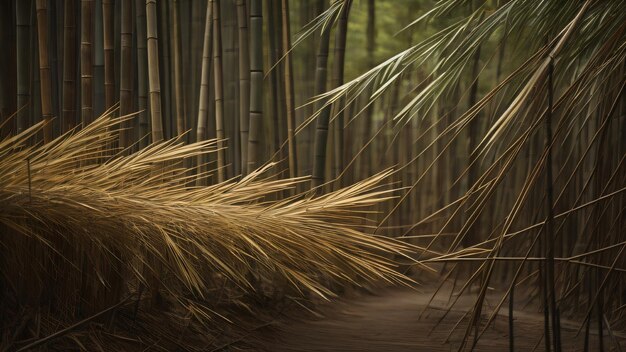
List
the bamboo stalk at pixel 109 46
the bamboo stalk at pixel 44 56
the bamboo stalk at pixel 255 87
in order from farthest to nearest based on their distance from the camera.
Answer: the bamboo stalk at pixel 255 87 < the bamboo stalk at pixel 109 46 < the bamboo stalk at pixel 44 56

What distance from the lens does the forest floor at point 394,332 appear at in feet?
6.10

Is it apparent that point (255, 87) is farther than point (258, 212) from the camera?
Yes

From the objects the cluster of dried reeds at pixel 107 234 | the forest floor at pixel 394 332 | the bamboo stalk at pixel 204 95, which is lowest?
the forest floor at pixel 394 332

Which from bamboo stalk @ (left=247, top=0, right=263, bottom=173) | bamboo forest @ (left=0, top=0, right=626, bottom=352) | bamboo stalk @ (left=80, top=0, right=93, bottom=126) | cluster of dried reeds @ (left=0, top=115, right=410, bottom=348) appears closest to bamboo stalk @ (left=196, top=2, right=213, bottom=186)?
bamboo forest @ (left=0, top=0, right=626, bottom=352)

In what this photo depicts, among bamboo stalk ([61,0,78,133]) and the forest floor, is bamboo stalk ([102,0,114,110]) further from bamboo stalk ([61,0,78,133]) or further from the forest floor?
the forest floor

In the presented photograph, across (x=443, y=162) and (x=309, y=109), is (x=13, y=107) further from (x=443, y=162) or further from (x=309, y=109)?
(x=443, y=162)

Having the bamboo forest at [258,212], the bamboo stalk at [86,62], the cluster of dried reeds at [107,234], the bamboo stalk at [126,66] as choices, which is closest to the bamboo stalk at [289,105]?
the bamboo forest at [258,212]

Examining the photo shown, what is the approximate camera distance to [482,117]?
409 centimetres

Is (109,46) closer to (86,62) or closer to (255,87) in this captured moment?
(86,62)

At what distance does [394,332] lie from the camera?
2102 mm

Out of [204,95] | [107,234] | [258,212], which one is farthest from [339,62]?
[107,234]

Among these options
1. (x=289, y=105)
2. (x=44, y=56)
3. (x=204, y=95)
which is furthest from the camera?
(x=289, y=105)

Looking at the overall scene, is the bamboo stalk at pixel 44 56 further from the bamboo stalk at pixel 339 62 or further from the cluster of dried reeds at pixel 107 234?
the bamboo stalk at pixel 339 62

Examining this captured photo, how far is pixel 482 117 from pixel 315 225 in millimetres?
2776
